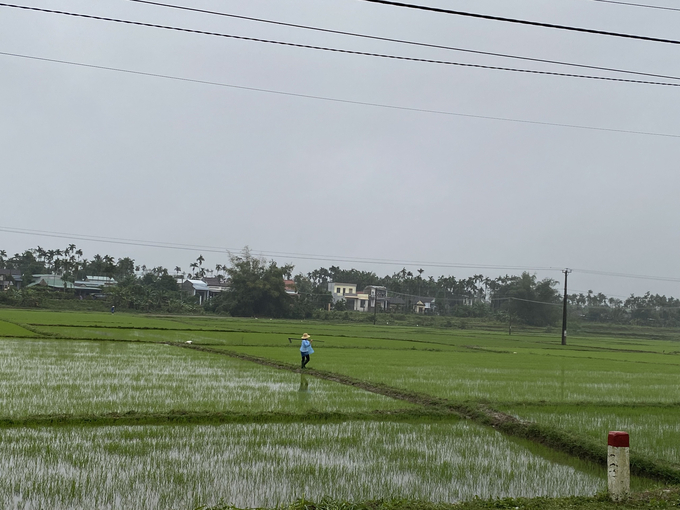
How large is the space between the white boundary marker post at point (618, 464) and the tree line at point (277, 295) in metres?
61.7

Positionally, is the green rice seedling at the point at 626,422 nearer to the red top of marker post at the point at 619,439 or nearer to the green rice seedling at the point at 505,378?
the green rice seedling at the point at 505,378

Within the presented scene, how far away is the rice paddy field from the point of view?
5.66 metres

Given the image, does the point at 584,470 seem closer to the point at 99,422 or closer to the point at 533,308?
the point at 99,422

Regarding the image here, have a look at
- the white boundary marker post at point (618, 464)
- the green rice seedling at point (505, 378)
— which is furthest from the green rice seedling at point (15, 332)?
the white boundary marker post at point (618, 464)

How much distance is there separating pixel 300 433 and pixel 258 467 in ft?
6.42

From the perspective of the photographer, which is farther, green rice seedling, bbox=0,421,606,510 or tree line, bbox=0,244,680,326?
tree line, bbox=0,244,680,326

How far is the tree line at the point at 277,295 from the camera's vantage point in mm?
67250

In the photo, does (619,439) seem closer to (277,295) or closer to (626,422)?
(626,422)

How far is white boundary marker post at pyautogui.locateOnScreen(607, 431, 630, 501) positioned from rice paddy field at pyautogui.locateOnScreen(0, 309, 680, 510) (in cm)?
75

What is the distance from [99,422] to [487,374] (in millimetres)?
11244

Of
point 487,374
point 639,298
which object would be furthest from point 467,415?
point 639,298

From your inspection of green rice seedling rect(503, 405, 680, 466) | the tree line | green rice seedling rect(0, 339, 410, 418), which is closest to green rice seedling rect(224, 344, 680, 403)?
green rice seedling rect(503, 405, 680, 466)

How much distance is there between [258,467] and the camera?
6375 mm

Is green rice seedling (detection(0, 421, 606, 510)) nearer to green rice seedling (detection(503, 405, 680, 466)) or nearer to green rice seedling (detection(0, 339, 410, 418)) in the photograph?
green rice seedling (detection(503, 405, 680, 466))
